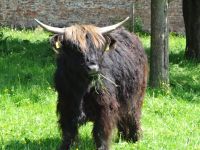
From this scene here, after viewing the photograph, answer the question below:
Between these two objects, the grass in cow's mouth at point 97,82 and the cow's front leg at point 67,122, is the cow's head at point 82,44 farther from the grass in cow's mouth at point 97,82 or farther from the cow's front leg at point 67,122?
the cow's front leg at point 67,122

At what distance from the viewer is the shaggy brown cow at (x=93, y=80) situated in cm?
590

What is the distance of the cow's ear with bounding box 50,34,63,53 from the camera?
5949 millimetres

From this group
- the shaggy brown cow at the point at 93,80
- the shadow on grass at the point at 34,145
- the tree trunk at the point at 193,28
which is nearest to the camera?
the shaggy brown cow at the point at 93,80

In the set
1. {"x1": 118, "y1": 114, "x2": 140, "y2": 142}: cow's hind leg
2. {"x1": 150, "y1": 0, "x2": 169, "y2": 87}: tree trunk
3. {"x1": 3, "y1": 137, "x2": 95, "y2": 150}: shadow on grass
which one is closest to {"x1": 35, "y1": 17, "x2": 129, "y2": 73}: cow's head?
{"x1": 3, "y1": 137, "x2": 95, "y2": 150}: shadow on grass

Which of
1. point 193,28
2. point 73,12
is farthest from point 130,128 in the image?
point 73,12

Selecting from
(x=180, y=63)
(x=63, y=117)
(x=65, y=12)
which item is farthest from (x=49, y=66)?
(x=65, y=12)

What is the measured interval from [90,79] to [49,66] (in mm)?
5667

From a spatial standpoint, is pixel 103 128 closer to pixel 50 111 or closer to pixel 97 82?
pixel 97 82

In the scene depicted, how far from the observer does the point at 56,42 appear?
5.95 metres

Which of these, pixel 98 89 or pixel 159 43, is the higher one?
pixel 98 89

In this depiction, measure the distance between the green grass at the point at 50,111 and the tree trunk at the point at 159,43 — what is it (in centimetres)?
42

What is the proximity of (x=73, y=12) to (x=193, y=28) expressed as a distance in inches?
291

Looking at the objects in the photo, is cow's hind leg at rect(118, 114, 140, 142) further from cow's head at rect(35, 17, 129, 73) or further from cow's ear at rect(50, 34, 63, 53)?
cow's ear at rect(50, 34, 63, 53)

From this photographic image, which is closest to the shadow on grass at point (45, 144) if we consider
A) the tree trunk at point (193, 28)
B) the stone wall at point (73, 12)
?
the tree trunk at point (193, 28)
